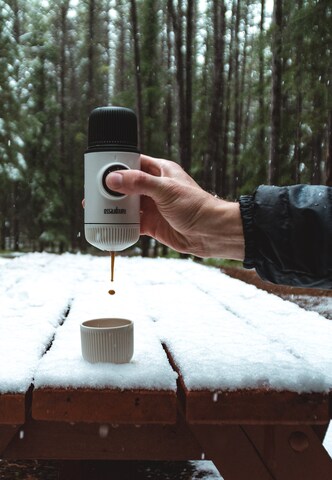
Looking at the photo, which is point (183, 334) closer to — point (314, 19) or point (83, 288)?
Answer: point (83, 288)

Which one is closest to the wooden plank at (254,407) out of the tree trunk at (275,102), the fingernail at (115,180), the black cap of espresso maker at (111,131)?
the fingernail at (115,180)

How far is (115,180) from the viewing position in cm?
148

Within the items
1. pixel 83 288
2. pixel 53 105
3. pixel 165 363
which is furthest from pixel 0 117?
pixel 165 363

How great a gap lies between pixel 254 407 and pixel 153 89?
581 inches

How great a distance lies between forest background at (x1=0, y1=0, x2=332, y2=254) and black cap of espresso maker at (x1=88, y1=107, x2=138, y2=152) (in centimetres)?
749

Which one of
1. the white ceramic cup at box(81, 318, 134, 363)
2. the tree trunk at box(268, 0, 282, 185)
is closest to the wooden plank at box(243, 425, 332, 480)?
the white ceramic cup at box(81, 318, 134, 363)

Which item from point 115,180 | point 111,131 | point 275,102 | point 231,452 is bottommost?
point 231,452

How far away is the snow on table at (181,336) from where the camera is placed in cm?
140

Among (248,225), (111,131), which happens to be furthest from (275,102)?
(111,131)

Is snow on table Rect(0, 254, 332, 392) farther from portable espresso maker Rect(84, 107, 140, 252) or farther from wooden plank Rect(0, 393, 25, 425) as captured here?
portable espresso maker Rect(84, 107, 140, 252)

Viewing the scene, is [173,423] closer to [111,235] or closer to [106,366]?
[106,366]

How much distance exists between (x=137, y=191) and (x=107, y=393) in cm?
58

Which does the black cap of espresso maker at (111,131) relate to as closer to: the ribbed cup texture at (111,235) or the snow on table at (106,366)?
the ribbed cup texture at (111,235)

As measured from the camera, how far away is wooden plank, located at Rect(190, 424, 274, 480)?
1469 mm
